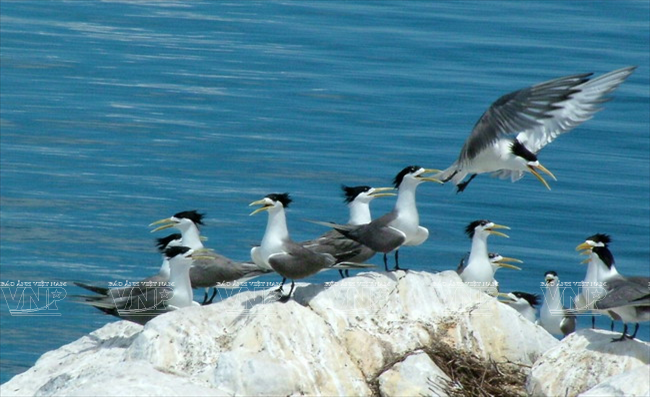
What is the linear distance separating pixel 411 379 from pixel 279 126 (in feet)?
50.3

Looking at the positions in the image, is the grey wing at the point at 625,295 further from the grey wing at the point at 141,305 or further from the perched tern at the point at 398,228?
the grey wing at the point at 141,305

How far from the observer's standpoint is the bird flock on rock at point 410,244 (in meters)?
11.0

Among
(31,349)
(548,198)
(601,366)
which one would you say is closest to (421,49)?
(548,198)

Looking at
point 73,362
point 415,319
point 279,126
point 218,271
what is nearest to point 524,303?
point 415,319

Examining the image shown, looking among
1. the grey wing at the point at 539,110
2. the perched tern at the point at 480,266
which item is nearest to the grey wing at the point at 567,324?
the perched tern at the point at 480,266

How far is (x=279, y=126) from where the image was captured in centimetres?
2512

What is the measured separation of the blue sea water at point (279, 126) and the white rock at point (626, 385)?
28.9ft

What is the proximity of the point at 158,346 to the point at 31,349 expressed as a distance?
Answer: 7851mm

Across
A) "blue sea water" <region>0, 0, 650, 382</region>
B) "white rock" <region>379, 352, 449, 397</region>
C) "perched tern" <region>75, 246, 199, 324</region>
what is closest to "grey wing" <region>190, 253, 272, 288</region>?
"perched tern" <region>75, 246, 199, 324</region>

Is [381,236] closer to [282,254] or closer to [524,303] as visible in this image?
[282,254]

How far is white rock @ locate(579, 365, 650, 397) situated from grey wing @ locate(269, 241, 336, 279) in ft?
8.56

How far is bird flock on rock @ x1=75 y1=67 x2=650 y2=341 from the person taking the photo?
1105cm

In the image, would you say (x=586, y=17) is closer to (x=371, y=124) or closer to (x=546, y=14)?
(x=546, y=14)

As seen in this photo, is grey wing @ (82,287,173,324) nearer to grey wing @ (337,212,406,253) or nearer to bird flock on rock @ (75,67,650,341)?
bird flock on rock @ (75,67,650,341)
